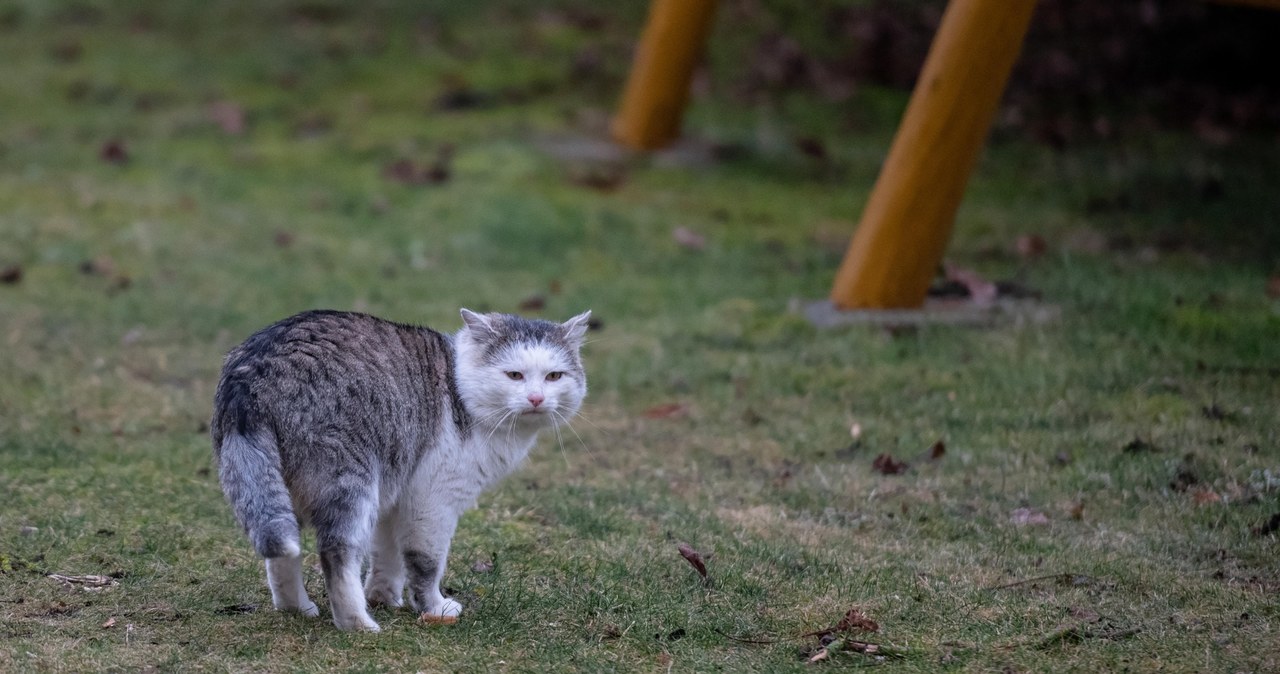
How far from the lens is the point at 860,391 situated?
22.9 feet

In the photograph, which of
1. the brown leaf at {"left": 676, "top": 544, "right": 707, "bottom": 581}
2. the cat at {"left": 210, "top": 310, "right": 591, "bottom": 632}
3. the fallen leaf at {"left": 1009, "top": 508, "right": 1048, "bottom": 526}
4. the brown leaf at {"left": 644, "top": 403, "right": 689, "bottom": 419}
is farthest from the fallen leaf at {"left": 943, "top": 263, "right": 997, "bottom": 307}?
the cat at {"left": 210, "top": 310, "right": 591, "bottom": 632}

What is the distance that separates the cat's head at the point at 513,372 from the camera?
172 inches

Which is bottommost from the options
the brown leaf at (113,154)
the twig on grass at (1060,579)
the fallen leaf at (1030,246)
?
the brown leaf at (113,154)

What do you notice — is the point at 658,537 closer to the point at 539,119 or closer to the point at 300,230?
the point at 300,230

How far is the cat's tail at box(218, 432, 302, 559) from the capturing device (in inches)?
141

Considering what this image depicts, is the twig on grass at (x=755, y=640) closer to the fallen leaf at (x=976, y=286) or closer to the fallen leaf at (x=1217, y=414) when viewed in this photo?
the fallen leaf at (x=1217, y=414)

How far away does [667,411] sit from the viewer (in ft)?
22.4

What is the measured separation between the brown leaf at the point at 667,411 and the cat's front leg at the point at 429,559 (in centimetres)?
262

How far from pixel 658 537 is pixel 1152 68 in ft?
33.2

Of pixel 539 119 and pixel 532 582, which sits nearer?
pixel 532 582

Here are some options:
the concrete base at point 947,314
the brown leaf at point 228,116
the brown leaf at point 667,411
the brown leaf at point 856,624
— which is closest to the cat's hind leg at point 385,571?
the brown leaf at point 856,624

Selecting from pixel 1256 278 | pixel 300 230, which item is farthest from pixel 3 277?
pixel 1256 278

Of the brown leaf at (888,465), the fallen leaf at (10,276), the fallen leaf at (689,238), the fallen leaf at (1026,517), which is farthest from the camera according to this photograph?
the fallen leaf at (689,238)

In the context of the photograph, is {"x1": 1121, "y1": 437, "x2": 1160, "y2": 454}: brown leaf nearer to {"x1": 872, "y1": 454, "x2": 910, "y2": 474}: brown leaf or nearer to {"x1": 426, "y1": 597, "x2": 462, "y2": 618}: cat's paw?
{"x1": 872, "y1": 454, "x2": 910, "y2": 474}: brown leaf
